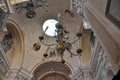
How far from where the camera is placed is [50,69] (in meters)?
11.8

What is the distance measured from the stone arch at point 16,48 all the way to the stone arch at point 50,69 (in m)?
1.14

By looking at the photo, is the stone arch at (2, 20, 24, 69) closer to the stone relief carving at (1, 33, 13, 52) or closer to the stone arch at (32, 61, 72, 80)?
the stone relief carving at (1, 33, 13, 52)

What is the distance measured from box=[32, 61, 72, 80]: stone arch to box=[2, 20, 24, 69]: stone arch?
44.7 inches

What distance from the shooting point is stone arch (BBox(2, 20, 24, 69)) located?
417 inches

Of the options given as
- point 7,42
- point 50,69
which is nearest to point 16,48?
point 7,42

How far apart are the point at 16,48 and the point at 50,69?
203 centimetres

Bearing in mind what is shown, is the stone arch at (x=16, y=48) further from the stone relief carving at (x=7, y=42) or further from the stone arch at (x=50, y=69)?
the stone arch at (x=50, y=69)

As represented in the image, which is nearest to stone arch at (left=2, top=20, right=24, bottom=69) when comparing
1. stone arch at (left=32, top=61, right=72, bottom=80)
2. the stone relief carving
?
the stone relief carving

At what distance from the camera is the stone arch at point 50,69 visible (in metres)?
11.6

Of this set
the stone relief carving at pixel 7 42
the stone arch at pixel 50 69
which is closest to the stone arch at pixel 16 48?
the stone relief carving at pixel 7 42

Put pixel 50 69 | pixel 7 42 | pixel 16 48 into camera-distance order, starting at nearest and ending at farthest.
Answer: pixel 7 42 → pixel 16 48 → pixel 50 69

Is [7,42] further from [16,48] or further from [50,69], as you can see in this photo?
[50,69]

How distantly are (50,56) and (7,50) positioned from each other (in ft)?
6.45

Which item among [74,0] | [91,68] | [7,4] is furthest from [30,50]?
[7,4]
